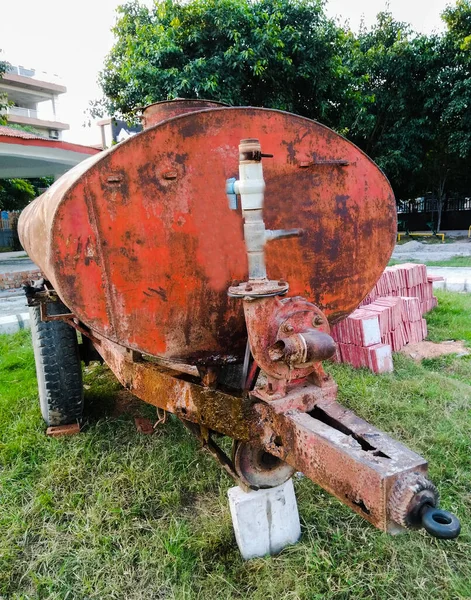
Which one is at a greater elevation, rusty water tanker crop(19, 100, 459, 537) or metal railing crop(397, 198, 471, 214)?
metal railing crop(397, 198, 471, 214)

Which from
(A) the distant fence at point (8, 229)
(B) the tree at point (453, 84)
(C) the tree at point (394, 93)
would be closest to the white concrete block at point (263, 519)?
(C) the tree at point (394, 93)

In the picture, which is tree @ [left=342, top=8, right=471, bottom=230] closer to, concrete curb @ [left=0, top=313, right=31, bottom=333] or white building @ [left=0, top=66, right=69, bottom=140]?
concrete curb @ [left=0, top=313, right=31, bottom=333]

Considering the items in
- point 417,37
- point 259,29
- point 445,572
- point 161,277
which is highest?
point 417,37

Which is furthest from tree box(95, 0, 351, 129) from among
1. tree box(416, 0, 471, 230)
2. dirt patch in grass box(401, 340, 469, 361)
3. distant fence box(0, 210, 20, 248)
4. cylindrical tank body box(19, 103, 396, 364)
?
distant fence box(0, 210, 20, 248)

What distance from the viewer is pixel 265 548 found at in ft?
6.87

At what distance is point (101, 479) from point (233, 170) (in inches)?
75.0

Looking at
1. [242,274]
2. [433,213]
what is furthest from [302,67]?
[433,213]

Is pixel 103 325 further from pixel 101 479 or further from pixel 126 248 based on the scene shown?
pixel 101 479

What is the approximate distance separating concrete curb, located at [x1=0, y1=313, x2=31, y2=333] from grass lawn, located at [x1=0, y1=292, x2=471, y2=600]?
2.73 m

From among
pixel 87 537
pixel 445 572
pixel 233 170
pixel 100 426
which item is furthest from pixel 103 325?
pixel 100 426

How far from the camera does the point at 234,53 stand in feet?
A: 28.9

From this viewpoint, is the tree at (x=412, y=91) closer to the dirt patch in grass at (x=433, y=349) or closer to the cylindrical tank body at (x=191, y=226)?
the dirt patch in grass at (x=433, y=349)

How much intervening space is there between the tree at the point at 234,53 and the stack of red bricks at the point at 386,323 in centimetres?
535

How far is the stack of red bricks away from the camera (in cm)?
404
